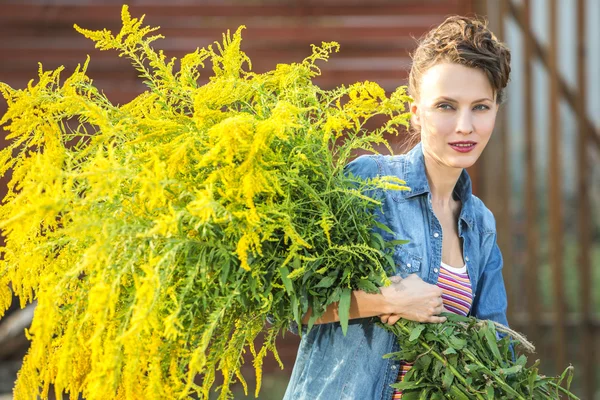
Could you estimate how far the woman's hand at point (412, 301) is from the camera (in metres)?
1.58

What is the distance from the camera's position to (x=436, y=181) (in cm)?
182

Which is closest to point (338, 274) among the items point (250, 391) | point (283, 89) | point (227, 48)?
point (283, 89)

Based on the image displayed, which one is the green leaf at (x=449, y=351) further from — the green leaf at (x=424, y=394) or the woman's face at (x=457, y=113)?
the woman's face at (x=457, y=113)

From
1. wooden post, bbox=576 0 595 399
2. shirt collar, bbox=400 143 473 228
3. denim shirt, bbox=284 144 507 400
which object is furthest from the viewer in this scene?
wooden post, bbox=576 0 595 399

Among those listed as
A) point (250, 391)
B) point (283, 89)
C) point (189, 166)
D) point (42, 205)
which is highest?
point (283, 89)

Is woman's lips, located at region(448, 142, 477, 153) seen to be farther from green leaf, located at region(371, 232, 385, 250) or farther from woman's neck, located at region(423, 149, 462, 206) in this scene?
green leaf, located at region(371, 232, 385, 250)

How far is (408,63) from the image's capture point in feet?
14.5

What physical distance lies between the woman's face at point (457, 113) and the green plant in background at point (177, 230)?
0.39 ft

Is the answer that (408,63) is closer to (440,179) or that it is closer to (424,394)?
(440,179)

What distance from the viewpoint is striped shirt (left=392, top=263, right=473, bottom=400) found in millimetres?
1744

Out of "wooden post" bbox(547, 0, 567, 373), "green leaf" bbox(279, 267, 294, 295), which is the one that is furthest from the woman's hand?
"wooden post" bbox(547, 0, 567, 373)

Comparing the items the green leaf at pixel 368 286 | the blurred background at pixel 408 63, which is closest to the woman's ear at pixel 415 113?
the green leaf at pixel 368 286

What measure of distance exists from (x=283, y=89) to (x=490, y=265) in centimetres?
66

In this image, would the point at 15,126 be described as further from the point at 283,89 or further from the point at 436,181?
the point at 436,181
